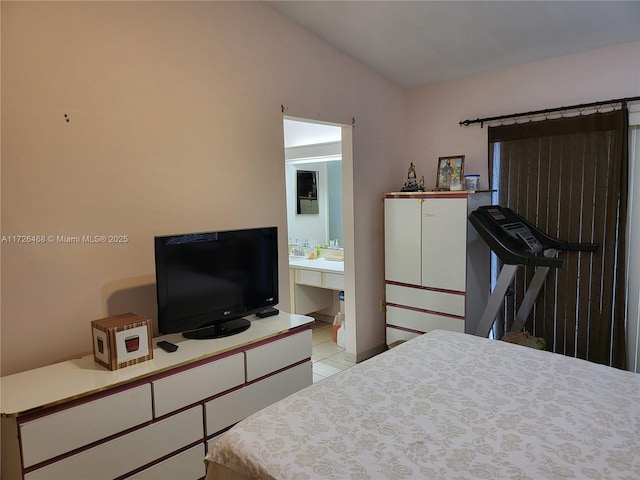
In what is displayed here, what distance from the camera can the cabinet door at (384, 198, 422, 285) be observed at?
3.59 m

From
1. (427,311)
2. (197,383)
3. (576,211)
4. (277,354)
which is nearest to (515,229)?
(576,211)

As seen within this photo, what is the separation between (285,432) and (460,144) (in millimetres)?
3113

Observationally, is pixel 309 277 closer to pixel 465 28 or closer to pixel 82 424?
pixel 465 28

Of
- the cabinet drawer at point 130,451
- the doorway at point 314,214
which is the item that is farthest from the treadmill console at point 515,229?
the cabinet drawer at point 130,451

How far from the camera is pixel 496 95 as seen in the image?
3520mm

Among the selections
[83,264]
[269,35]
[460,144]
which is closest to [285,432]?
[83,264]

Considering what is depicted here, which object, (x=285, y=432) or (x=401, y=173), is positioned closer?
(x=285, y=432)

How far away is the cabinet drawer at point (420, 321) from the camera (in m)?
3.41

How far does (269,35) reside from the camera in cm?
293

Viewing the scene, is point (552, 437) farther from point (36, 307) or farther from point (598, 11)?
point (598, 11)

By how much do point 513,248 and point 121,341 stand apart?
8.17 feet

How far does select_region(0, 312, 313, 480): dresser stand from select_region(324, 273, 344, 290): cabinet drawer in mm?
1581

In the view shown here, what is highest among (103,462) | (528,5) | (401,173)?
(528,5)

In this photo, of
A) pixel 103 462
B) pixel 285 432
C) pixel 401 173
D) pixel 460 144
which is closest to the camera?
pixel 285 432
